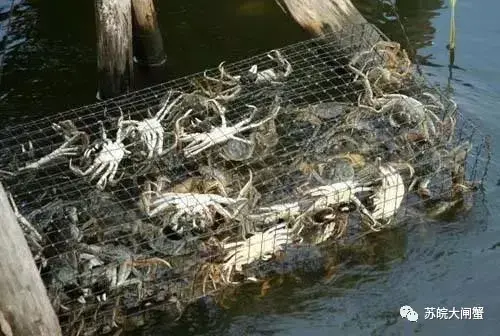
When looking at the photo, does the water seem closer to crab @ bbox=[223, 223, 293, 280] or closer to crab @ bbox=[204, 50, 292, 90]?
crab @ bbox=[223, 223, 293, 280]

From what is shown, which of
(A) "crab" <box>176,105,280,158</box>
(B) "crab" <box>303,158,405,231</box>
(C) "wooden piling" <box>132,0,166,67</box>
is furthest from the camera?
(C) "wooden piling" <box>132,0,166,67</box>

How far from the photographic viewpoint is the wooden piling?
296 inches

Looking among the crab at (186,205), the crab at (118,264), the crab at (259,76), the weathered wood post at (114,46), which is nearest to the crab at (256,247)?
the crab at (186,205)

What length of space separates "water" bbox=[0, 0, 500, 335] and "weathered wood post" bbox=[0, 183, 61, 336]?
3.55ft

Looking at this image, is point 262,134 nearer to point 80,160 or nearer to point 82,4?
point 80,160

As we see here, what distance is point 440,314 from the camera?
538 centimetres

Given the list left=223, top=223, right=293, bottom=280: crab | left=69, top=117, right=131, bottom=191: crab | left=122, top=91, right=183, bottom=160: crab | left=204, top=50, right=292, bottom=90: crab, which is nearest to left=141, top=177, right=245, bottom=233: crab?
left=223, top=223, right=293, bottom=280: crab

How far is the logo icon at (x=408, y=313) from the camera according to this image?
5344mm

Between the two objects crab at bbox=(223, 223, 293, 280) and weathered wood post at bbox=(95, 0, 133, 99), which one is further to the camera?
weathered wood post at bbox=(95, 0, 133, 99)

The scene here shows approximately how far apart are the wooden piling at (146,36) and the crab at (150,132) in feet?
4.79

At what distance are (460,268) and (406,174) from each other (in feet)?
2.67

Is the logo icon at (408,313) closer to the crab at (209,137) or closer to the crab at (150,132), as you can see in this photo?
Result: the crab at (209,137)

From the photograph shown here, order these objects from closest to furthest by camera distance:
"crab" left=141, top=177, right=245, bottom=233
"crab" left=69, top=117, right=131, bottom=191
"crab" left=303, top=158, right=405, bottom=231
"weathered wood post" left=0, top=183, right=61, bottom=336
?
"weathered wood post" left=0, top=183, right=61, bottom=336 → "crab" left=141, top=177, right=245, bottom=233 → "crab" left=303, top=158, right=405, bottom=231 → "crab" left=69, top=117, right=131, bottom=191

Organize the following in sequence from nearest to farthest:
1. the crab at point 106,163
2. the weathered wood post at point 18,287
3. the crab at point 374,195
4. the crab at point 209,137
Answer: the weathered wood post at point 18,287 → the crab at point 374,195 → the crab at point 106,163 → the crab at point 209,137
